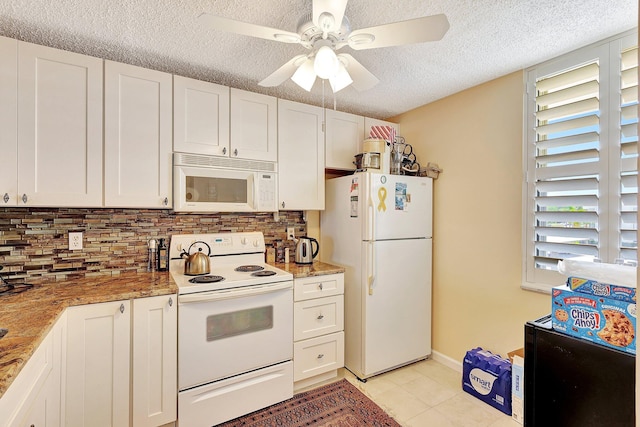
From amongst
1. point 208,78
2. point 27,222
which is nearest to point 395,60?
point 208,78

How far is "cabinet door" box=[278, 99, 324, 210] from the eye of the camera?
2.56 metres

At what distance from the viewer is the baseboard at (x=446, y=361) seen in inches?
105

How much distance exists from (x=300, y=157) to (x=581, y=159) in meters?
1.92

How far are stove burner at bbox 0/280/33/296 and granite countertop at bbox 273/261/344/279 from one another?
1.59 meters

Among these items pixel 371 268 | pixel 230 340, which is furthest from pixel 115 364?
pixel 371 268

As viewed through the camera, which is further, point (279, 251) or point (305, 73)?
point (279, 251)

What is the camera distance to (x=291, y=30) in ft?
5.67

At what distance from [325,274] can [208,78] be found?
1.74 metres

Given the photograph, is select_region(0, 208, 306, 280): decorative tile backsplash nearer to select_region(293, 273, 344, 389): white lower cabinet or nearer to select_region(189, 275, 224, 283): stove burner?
select_region(189, 275, 224, 283): stove burner

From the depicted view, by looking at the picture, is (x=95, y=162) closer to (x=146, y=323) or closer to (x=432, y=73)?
(x=146, y=323)

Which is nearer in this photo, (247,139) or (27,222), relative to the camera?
(27,222)

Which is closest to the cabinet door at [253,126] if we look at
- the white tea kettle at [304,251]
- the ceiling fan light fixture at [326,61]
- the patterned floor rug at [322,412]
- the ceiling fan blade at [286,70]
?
the ceiling fan blade at [286,70]

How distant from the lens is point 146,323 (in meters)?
1.78

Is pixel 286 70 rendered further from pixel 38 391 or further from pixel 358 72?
pixel 38 391
